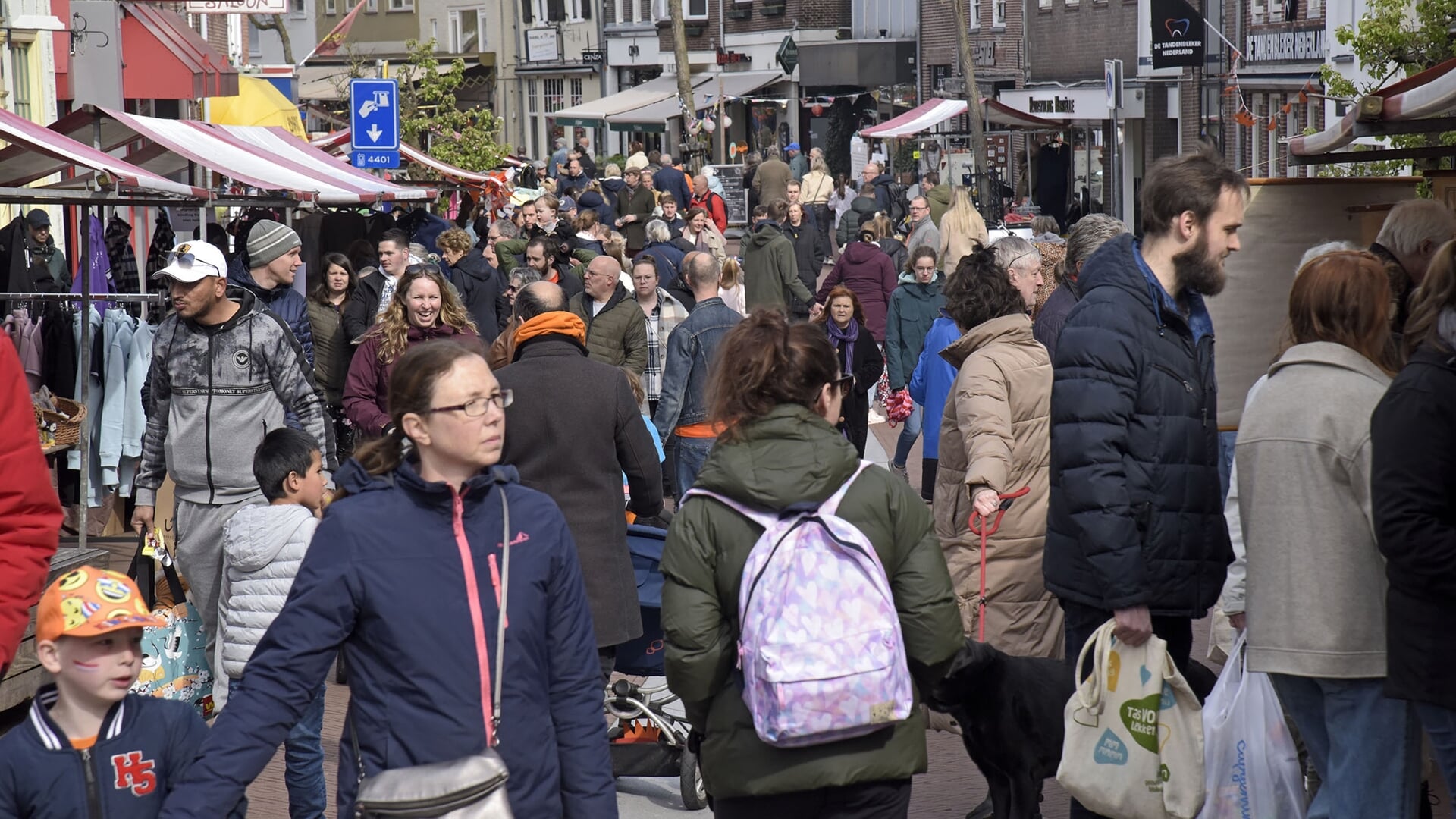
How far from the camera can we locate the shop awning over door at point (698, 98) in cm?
4694

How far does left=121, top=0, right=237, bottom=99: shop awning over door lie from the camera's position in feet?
70.9

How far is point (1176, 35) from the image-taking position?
2841cm

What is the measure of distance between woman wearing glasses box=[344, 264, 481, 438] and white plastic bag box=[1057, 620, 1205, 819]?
4.49 m

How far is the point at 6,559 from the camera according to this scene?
11.1 ft

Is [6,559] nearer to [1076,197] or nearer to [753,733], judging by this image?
[753,733]

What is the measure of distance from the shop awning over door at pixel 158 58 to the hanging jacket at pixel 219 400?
52.3ft

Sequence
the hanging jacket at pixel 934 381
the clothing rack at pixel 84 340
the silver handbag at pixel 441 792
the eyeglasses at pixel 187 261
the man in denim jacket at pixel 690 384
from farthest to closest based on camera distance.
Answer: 1. the clothing rack at pixel 84 340
2. the man in denim jacket at pixel 690 384
3. the hanging jacket at pixel 934 381
4. the eyeglasses at pixel 187 261
5. the silver handbag at pixel 441 792

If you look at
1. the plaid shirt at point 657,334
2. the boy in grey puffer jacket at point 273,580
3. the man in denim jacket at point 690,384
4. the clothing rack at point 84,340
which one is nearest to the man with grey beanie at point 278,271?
the clothing rack at point 84,340

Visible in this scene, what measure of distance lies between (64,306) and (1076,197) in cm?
2860

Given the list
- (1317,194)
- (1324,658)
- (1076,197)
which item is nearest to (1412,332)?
(1324,658)

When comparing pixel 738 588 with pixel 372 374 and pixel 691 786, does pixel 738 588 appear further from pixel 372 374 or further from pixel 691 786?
pixel 372 374

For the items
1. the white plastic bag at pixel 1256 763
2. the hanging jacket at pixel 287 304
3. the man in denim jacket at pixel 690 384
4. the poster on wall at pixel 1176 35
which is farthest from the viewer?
the poster on wall at pixel 1176 35

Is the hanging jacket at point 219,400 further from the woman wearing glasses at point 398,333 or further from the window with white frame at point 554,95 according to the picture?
the window with white frame at point 554,95

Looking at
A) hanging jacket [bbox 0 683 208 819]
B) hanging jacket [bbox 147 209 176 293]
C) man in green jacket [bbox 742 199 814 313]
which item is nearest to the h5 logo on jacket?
hanging jacket [bbox 0 683 208 819]
